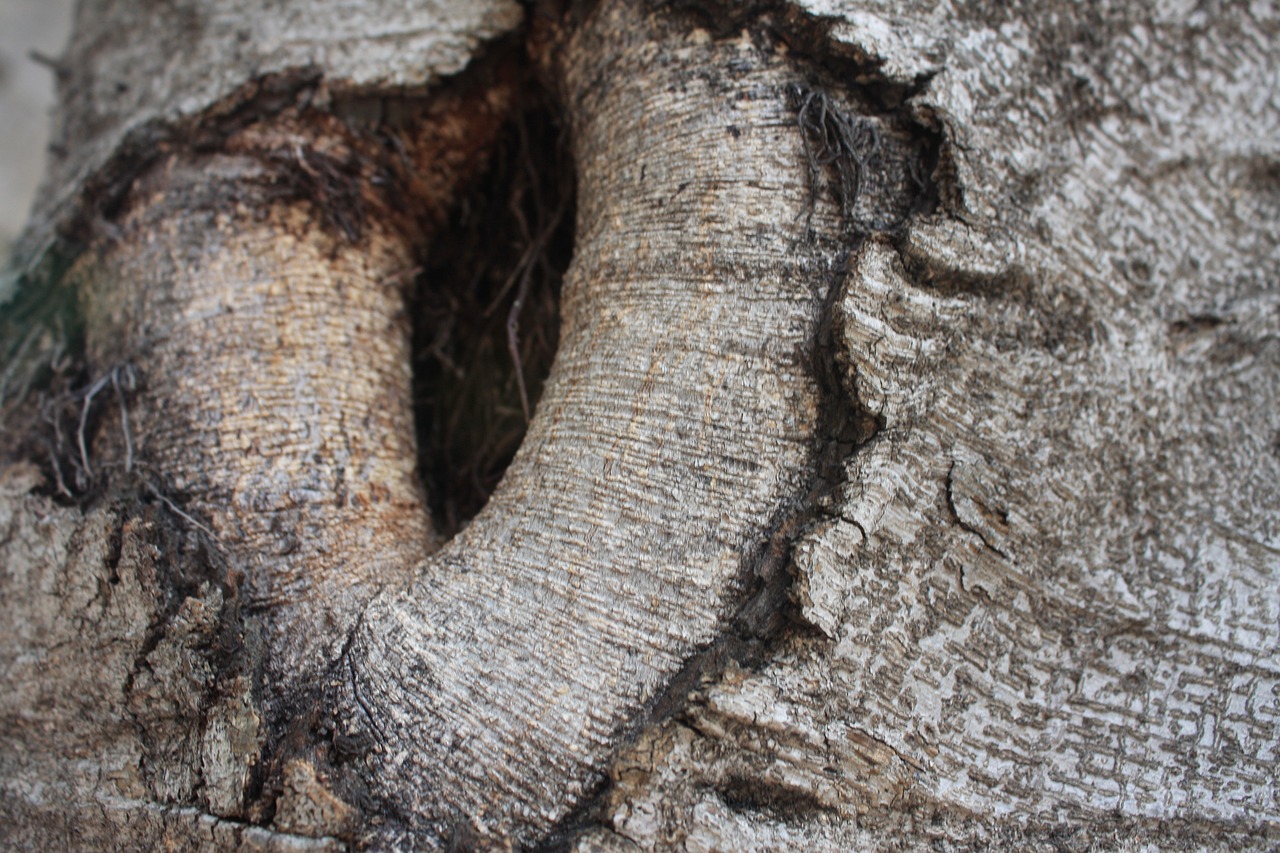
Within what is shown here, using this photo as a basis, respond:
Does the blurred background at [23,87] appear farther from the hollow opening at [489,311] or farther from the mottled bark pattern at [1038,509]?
the mottled bark pattern at [1038,509]

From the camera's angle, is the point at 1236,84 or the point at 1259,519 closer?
the point at 1259,519

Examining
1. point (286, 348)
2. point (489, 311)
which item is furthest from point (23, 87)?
point (286, 348)

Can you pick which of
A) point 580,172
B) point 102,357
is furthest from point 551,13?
point 102,357

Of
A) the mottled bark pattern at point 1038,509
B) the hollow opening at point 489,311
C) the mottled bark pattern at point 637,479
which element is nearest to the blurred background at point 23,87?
the hollow opening at point 489,311

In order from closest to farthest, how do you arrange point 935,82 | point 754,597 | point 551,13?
point 754,597 < point 935,82 < point 551,13

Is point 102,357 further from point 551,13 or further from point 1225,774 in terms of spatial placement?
point 1225,774

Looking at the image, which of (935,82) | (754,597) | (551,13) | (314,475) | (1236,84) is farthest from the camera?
(551,13)

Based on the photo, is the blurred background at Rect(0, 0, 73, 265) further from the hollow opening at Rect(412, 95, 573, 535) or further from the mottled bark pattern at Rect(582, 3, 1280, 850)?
the mottled bark pattern at Rect(582, 3, 1280, 850)

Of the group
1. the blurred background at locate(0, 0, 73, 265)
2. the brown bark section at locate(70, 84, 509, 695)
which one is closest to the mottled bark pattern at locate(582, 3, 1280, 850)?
the brown bark section at locate(70, 84, 509, 695)
